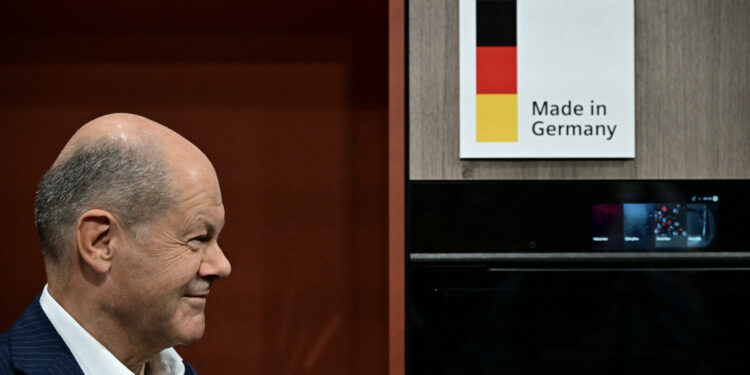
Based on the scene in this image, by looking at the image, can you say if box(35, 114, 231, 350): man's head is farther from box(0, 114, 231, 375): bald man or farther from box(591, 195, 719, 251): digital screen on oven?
box(591, 195, 719, 251): digital screen on oven

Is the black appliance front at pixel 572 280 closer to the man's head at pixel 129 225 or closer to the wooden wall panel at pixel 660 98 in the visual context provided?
the wooden wall panel at pixel 660 98

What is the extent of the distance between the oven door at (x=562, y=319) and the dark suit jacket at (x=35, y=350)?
850 millimetres

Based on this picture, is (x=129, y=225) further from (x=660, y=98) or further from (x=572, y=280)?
(x=660, y=98)

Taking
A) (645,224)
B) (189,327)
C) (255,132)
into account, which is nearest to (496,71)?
(645,224)

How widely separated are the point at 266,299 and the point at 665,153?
3.96ft

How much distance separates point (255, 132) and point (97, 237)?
1.23 m

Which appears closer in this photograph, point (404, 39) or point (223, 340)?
point (404, 39)

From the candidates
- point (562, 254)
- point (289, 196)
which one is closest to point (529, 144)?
point (562, 254)

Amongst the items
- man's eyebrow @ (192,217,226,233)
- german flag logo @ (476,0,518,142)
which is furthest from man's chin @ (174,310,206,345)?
german flag logo @ (476,0,518,142)

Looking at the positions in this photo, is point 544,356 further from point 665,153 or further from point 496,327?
point 665,153

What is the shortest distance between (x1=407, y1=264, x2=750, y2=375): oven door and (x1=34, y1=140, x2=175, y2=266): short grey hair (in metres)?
0.79

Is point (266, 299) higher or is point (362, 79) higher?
point (362, 79)

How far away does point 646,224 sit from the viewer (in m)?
1.54

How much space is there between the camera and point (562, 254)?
1.53 metres
